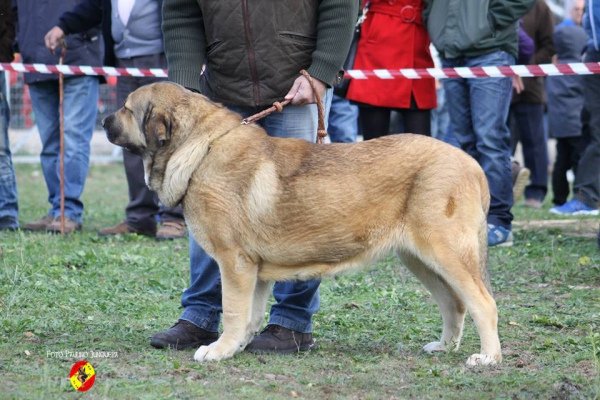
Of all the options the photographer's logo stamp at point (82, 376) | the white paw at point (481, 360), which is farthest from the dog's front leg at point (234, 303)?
the white paw at point (481, 360)

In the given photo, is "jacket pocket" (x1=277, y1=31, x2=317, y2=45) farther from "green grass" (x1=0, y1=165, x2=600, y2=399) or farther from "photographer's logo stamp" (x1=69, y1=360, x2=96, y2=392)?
"photographer's logo stamp" (x1=69, y1=360, x2=96, y2=392)

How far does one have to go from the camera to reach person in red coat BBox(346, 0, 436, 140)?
756 centimetres

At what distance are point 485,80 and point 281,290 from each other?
136 inches

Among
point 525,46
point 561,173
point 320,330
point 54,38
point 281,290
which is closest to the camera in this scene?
point 281,290

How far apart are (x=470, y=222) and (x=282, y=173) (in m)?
0.95

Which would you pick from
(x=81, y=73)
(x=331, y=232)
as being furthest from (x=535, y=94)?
(x=331, y=232)

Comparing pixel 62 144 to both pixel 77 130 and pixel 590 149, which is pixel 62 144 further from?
pixel 590 149

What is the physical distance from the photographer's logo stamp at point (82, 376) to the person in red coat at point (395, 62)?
4281mm

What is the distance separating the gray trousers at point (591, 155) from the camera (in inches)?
314

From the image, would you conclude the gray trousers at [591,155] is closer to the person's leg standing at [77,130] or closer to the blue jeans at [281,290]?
the blue jeans at [281,290]

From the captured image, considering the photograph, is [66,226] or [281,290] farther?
[66,226]

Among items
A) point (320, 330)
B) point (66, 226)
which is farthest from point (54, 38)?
point (320, 330)

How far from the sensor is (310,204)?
4402mm

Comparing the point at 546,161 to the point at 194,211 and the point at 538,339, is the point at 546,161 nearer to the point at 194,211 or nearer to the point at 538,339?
the point at 538,339
